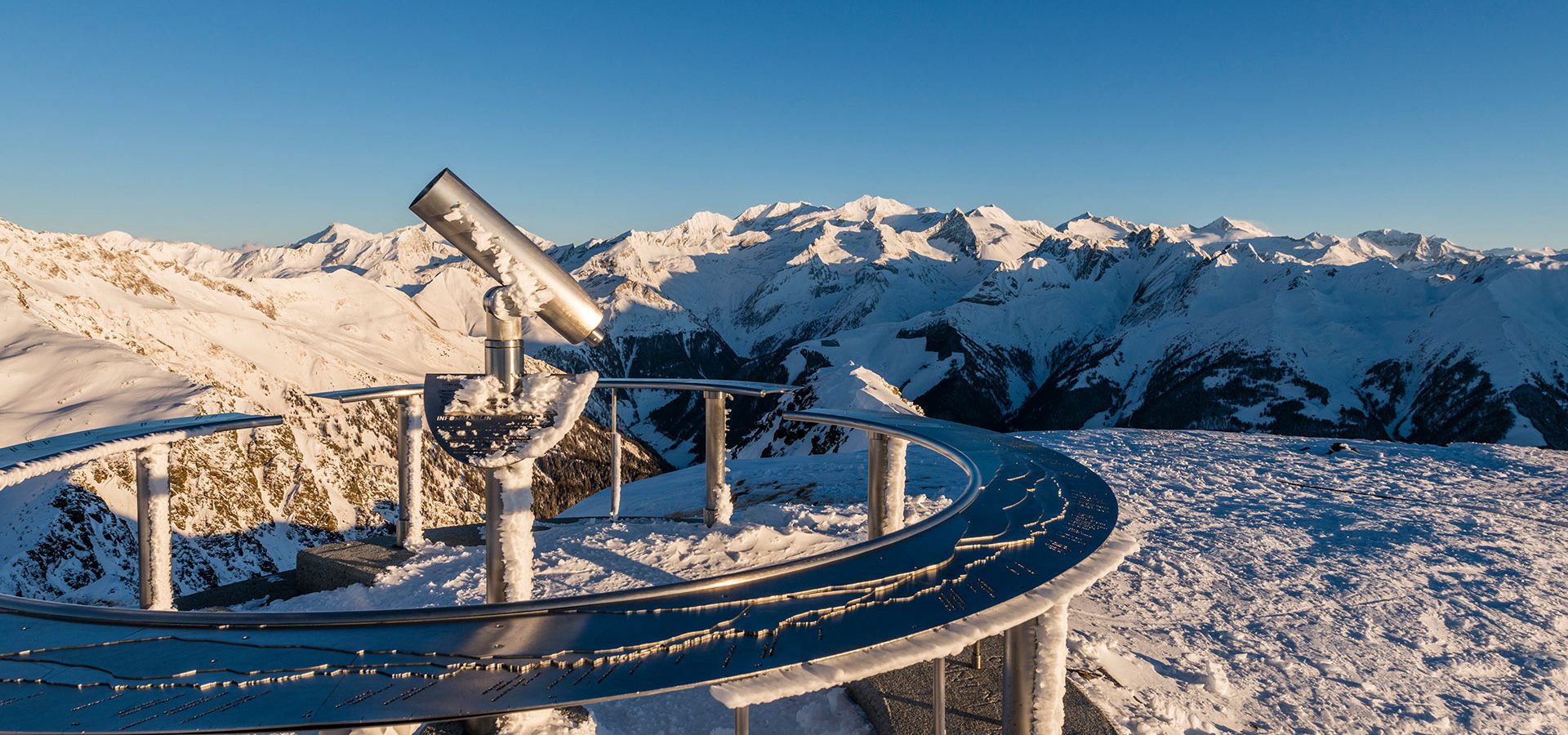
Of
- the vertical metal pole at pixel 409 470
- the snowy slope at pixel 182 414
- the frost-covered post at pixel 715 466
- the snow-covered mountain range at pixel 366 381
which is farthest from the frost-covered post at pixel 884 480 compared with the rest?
the snow-covered mountain range at pixel 366 381

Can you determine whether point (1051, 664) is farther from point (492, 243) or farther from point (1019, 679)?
point (492, 243)

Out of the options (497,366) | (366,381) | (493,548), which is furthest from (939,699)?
(366,381)

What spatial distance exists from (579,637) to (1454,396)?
618ft

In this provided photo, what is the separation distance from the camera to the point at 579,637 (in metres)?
3.09

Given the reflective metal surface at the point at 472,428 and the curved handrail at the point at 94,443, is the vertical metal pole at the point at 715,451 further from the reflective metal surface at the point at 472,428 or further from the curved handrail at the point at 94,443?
the reflective metal surface at the point at 472,428

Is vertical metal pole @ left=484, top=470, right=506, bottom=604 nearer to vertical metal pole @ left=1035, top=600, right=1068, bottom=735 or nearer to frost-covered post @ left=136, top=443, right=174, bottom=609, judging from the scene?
vertical metal pole @ left=1035, top=600, right=1068, bottom=735

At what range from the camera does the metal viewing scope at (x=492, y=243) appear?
14.5ft

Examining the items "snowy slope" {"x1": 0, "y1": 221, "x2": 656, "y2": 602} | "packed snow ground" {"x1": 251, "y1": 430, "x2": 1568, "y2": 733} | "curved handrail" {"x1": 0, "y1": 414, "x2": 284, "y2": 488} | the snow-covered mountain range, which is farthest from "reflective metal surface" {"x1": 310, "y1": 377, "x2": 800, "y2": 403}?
the snow-covered mountain range

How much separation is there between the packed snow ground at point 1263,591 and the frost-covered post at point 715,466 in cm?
32

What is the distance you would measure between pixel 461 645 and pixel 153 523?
650 centimetres

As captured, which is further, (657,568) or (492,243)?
(657,568)

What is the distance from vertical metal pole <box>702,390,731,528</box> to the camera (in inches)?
434

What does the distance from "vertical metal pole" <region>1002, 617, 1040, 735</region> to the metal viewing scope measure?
3400mm

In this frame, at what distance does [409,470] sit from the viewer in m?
10.4
